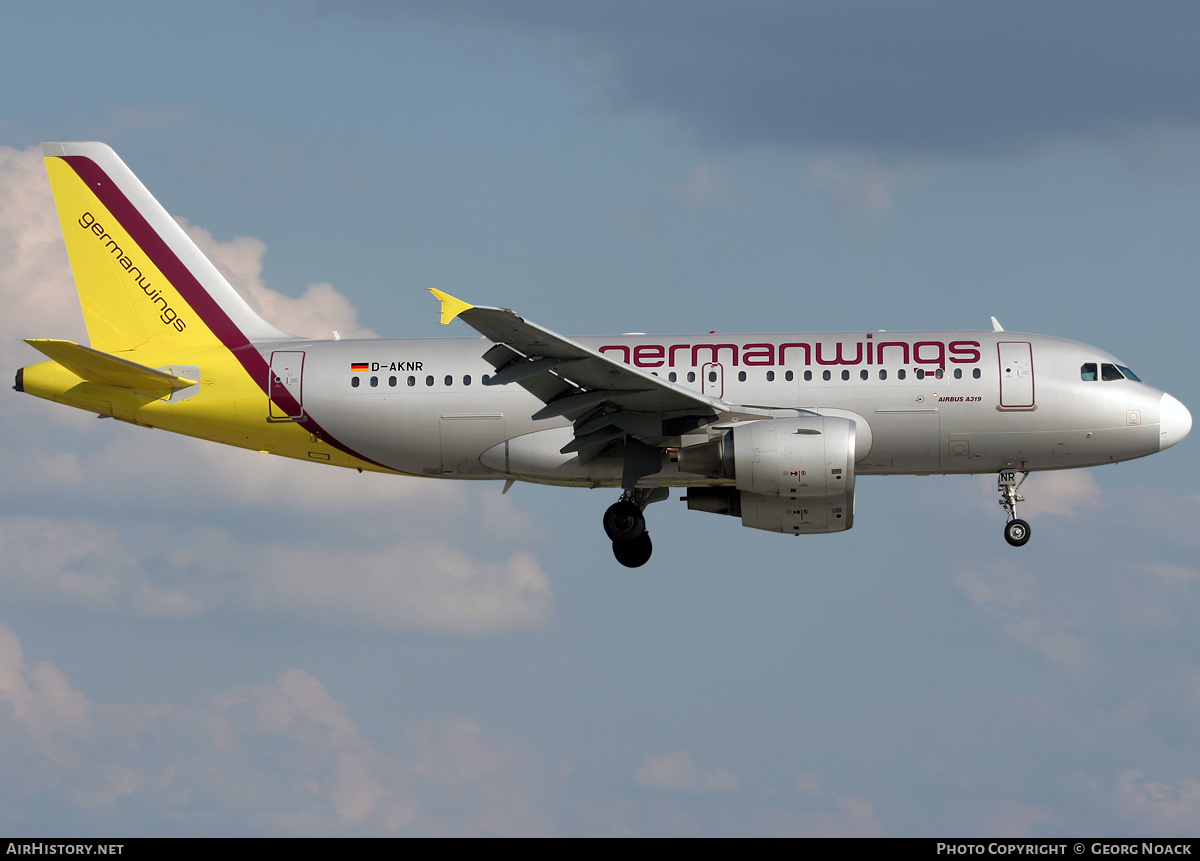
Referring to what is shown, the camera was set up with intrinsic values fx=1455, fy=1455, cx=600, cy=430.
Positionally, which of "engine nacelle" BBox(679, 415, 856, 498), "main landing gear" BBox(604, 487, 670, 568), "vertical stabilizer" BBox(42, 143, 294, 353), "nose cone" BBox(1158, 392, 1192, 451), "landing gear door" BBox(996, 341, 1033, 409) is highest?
"vertical stabilizer" BBox(42, 143, 294, 353)

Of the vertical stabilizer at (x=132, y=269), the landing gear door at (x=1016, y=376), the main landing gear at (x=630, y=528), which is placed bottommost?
the main landing gear at (x=630, y=528)

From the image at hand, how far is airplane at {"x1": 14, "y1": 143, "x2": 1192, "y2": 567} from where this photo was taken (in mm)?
34250

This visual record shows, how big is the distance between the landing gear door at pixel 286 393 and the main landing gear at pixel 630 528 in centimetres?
838

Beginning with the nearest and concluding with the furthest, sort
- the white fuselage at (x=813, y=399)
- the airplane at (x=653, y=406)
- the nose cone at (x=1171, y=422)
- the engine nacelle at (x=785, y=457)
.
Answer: the engine nacelle at (x=785, y=457), the airplane at (x=653, y=406), the white fuselage at (x=813, y=399), the nose cone at (x=1171, y=422)

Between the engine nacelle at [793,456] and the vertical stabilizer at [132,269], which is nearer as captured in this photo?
the engine nacelle at [793,456]

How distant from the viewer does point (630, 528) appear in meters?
37.0

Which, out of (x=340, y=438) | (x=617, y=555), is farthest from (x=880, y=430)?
(x=340, y=438)

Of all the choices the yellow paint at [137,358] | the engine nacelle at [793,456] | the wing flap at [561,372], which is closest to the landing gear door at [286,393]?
the yellow paint at [137,358]

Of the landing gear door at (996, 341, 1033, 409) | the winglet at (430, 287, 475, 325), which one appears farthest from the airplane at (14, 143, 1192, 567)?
the winglet at (430, 287, 475, 325)

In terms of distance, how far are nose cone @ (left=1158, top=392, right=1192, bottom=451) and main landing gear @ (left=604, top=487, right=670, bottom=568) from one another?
1247cm

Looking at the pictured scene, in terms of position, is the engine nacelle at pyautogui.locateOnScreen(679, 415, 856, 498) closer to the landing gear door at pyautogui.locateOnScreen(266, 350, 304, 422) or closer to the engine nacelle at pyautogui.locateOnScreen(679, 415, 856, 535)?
the engine nacelle at pyautogui.locateOnScreen(679, 415, 856, 535)

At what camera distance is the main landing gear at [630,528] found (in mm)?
37000

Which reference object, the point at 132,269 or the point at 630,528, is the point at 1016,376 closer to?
the point at 630,528

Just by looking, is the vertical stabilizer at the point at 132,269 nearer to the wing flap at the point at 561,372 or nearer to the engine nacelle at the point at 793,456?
the wing flap at the point at 561,372
